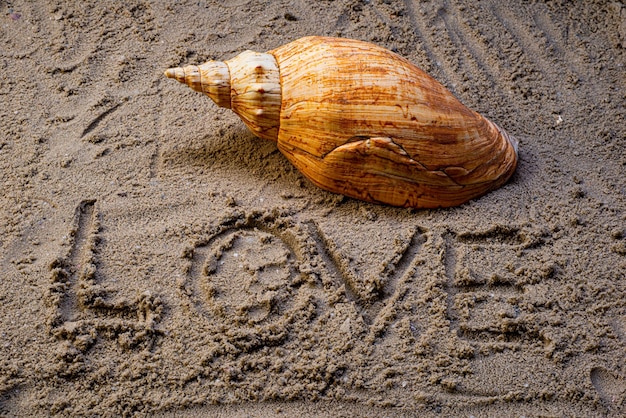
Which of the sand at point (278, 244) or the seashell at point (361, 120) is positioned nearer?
the sand at point (278, 244)

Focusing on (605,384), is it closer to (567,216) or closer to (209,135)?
(567,216)

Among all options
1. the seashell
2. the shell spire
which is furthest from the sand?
the shell spire

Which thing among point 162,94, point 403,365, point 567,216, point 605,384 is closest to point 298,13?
point 162,94

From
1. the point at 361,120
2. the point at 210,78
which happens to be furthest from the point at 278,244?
the point at 210,78

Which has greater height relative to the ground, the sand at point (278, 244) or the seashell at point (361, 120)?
the seashell at point (361, 120)

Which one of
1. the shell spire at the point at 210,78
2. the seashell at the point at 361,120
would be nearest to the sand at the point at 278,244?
the seashell at the point at 361,120

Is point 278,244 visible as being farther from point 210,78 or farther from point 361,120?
point 210,78

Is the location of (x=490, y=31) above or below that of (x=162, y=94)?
→ above

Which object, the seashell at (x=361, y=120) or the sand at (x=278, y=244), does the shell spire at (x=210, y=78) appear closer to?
the seashell at (x=361, y=120)

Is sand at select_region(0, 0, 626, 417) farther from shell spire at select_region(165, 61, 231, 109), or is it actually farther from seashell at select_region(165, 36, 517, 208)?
shell spire at select_region(165, 61, 231, 109)
